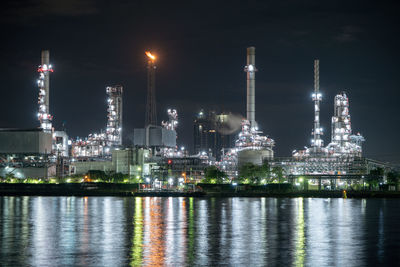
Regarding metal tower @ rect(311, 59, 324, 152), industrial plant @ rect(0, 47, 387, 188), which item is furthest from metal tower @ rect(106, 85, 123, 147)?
metal tower @ rect(311, 59, 324, 152)

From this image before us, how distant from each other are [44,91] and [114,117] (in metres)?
24.3

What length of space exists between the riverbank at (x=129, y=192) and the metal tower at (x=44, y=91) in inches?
1085

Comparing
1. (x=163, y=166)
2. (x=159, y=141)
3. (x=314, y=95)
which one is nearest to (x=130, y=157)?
(x=163, y=166)

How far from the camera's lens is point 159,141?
563 ft

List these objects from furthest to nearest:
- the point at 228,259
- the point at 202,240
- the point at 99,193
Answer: the point at 99,193, the point at 202,240, the point at 228,259

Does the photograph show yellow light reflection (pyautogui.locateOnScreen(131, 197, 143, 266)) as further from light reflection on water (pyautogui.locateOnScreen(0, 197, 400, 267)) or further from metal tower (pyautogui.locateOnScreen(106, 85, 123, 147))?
metal tower (pyautogui.locateOnScreen(106, 85, 123, 147))

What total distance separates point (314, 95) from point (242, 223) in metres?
110

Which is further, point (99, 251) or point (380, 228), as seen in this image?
point (380, 228)

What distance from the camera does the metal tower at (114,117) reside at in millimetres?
169400

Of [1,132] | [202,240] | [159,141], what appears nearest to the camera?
[202,240]

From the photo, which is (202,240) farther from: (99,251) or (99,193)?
(99,193)

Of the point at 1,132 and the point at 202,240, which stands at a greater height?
the point at 1,132

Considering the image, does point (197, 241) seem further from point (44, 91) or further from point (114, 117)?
point (114, 117)

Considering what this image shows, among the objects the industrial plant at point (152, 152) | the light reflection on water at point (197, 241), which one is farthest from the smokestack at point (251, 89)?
the light reflection on water at point (197, 241)
